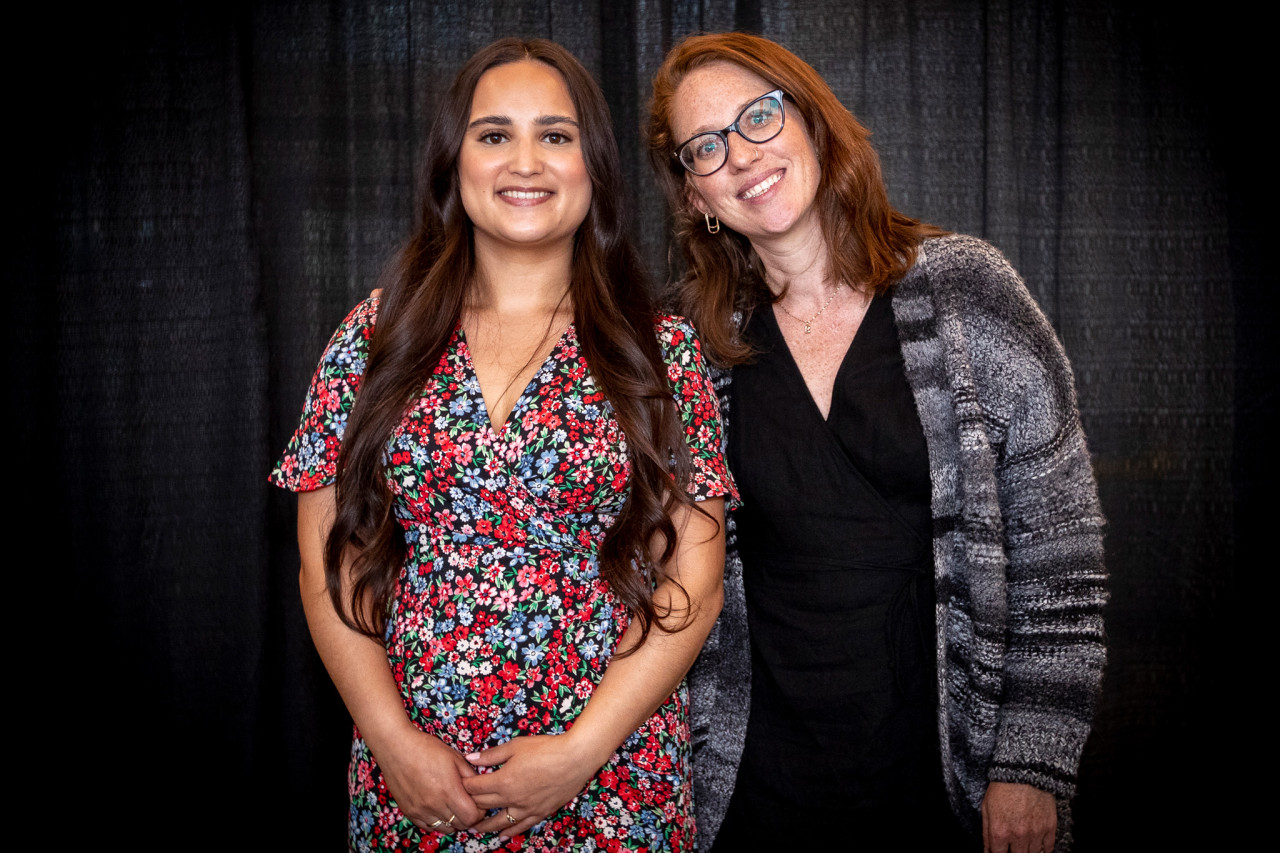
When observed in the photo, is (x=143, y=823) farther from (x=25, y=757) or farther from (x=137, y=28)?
(x=137, y=28)

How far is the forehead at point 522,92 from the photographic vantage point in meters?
1.40

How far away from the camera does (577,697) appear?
132cm

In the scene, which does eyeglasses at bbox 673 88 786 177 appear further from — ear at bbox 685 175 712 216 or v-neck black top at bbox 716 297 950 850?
v-neck black top at bbox 716 297 950 850

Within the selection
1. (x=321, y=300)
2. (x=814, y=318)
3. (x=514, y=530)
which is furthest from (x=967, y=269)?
(x=321, y=300)

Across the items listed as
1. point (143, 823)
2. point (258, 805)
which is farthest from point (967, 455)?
point (143, 823)

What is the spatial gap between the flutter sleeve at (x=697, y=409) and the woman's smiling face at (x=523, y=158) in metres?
0.26

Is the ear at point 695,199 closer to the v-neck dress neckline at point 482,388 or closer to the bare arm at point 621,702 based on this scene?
the v-neck dress neckline at point 482,388

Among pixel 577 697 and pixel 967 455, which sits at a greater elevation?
pixel 967 455

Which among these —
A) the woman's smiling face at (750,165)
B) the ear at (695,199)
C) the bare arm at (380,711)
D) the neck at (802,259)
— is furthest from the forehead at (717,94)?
the bare arm at (380,711)

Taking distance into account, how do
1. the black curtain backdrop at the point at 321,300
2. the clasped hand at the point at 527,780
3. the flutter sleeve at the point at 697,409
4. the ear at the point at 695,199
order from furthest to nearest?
the black curtain backdrop at the point at 321,300 → the ear at the point at 695,199 → the flutter sleeve at the point at 697,409 → the clasped hand at the point at 527,780

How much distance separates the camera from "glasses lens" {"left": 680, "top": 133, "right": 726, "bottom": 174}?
1.53 m

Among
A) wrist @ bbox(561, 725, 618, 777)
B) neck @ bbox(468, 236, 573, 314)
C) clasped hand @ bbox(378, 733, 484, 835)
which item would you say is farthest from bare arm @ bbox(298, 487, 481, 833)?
neck @ bbox(468, 236, 573, 314)

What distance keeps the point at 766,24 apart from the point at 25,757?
7.58 ft

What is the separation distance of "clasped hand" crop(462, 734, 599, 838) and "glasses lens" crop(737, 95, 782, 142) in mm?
1015
